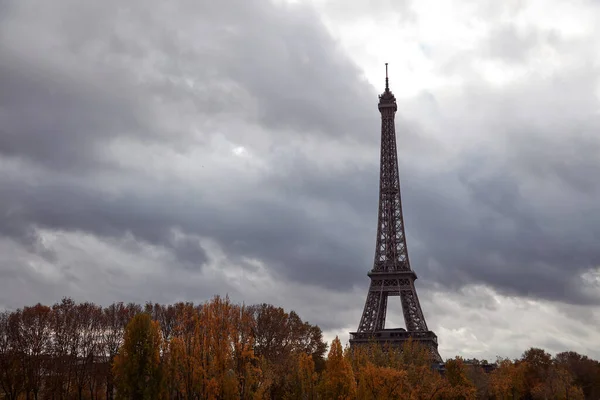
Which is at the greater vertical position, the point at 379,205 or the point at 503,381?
the point at 379,205

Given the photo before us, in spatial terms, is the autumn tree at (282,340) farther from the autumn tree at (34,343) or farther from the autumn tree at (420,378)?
the autumn tree at (34,343)

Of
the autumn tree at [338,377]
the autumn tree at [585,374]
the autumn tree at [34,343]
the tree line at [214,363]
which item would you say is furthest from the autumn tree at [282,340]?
the autumn tree at [585,374]

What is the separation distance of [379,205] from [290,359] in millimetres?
62534

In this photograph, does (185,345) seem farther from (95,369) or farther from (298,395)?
(95,369)

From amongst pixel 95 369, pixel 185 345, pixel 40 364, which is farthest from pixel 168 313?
pixel 185 345

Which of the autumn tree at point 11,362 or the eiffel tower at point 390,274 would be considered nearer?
the autumn tree at point 11,362

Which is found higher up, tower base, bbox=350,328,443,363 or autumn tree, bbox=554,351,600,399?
tower base, bbox=350,328,443,363

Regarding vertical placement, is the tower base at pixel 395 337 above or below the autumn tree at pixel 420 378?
above

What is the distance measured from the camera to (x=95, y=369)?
79.7 metres

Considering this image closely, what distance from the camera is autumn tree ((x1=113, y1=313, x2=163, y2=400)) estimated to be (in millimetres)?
51969

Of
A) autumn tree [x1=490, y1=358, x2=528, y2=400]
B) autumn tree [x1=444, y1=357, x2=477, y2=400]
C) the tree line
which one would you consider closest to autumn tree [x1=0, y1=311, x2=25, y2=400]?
the tree line

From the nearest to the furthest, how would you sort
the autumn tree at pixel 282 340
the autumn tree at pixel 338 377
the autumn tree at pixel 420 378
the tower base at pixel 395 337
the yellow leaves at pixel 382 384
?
the yellow leaves at pixel 382 384 → the autumn tree at pixel 338 377 → the autumn tree at pixel 420 378 → the autumn tree at pixel 282 340 → the tower base at pixel 395 337

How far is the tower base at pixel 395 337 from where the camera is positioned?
12200 centimetres

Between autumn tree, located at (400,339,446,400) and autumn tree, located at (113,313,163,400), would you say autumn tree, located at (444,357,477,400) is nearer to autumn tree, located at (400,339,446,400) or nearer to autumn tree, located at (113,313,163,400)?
autumn tree, located at (400,339,446,400)
